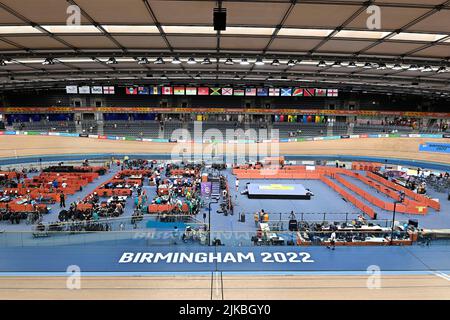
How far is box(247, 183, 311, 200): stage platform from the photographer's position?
917 inches

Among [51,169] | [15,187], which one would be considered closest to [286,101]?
[51,169]

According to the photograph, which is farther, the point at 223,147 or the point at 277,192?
the point at 223,147

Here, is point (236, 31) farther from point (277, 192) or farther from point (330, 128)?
point (330, 128)

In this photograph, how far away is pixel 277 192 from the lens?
24.1 metres

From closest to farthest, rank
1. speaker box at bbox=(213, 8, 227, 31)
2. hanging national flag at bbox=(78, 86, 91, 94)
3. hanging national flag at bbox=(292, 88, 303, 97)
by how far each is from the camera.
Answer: speaker box at bbox=(213, 8, 227, 31)
hanging national flag at bbox=(292, 88, 303, 97)
hanging national flag at bbox=(78, 86, 91, 94)

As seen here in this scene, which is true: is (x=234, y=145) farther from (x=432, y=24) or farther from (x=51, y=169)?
(x=432, y=24)

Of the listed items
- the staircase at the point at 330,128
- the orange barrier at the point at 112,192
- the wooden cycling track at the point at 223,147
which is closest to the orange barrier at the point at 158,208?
the orange barrier at the point at 112,192

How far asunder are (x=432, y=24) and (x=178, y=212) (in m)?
14.7

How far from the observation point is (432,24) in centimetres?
709

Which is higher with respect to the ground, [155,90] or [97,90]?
[155,90]

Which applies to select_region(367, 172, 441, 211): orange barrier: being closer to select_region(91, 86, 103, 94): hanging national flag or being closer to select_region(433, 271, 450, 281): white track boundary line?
select_region(433, 271, 450, 281): white track boundary line

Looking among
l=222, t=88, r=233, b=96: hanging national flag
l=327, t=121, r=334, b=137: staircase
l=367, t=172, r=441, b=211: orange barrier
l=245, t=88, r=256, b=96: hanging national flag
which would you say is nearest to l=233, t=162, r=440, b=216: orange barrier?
l=367, t=172, r=441, b=211: orange barrier

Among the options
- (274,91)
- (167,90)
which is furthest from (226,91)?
(167,90)

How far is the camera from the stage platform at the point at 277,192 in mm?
23300
